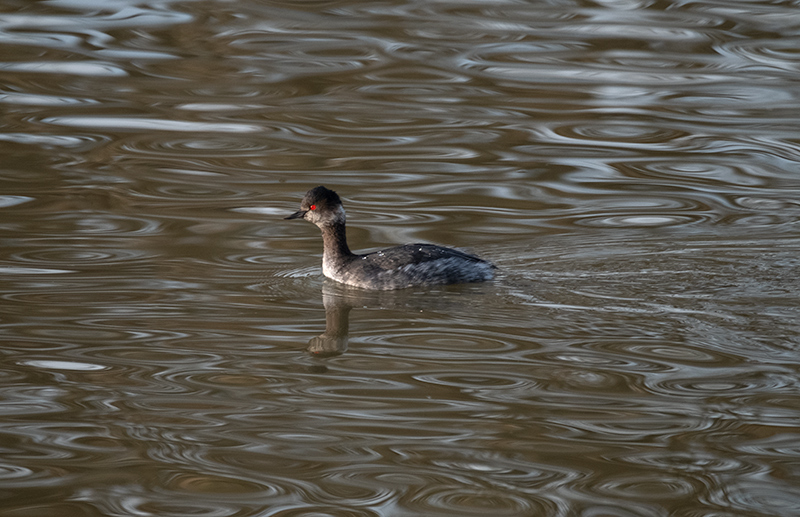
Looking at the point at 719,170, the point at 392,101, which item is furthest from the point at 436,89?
the point at 719,170

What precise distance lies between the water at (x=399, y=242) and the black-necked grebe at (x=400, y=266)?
13 cm

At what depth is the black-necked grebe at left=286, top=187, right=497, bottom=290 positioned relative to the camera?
7773 millimetres

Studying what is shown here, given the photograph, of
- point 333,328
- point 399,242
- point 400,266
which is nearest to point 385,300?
point 400,266

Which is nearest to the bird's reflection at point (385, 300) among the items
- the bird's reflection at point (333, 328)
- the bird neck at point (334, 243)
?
the bird's reflection at point (333, 328)

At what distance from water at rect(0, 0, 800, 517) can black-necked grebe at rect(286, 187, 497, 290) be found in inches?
5.2

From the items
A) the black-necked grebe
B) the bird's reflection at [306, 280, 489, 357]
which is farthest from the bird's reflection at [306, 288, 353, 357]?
the black-necked grebe

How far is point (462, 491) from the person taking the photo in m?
4.85

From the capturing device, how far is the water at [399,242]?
16.7ft

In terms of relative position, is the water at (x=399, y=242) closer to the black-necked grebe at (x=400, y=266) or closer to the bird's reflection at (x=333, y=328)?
the bird's reflection at (x=333, y=328)

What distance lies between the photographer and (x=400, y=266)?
7.79 metres

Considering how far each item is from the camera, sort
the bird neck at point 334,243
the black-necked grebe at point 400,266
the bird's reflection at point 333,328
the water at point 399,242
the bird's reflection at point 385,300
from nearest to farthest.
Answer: the water at point 399,242 → the bird's reflection at point 333,328 → the bird's reflection at point 385,300 → the black-necked grebe at point 400,266 → the bird neck at point 334,243

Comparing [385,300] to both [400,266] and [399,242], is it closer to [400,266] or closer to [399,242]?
[400,266]

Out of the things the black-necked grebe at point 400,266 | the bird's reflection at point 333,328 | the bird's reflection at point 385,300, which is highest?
the black-necked grebe at point 400,266

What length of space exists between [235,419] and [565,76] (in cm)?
910
